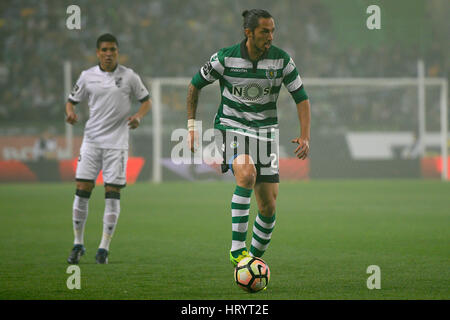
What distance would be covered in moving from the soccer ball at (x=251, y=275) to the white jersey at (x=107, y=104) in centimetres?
258

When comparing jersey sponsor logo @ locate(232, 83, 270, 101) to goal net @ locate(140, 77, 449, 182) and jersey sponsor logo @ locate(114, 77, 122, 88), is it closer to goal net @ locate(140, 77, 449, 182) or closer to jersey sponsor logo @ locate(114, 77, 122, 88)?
jersey sponsor logo @ locate(114, 77, 122, 88)

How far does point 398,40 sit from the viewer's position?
29.0 meters

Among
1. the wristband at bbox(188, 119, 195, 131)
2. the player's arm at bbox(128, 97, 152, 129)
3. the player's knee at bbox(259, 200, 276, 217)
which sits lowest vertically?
the player's knee at bbox(259, 200, 276, 217)

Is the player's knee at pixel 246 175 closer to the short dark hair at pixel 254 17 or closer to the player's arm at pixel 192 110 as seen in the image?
the player's arm at pixel 192 110

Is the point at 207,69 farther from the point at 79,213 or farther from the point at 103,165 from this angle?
the point at 79,213

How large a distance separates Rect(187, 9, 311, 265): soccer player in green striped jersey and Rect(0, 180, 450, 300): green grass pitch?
610 mm

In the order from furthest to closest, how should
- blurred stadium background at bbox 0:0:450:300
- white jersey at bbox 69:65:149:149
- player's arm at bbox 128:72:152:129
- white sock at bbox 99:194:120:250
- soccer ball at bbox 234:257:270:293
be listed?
player's arm at bbox 128:72:152:129 → white jersey at bbox 69:65:149:149 → white sock at bbox 99:194:120:250 → blurred stadium background at bbox 0:0:450:300 → soccer ball at bbox 234:257:270:293

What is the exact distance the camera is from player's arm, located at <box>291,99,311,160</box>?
6.00 meters

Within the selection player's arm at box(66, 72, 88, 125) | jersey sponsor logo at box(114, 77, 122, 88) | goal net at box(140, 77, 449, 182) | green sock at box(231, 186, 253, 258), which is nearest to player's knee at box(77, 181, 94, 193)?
player's arm at box(66, 72, 88, 125)

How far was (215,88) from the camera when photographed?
86.8ft

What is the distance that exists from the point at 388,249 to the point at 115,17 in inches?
876

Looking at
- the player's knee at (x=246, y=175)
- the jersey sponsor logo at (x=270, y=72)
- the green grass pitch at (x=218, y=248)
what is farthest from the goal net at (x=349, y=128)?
the player's knee at (x=246, y=175)

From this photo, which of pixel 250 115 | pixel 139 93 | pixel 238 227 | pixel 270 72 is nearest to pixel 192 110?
pixel 250 115

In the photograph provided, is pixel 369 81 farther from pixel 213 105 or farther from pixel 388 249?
pixel 388 249
